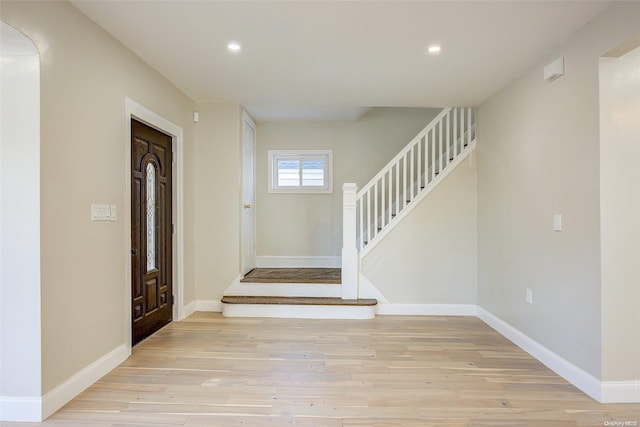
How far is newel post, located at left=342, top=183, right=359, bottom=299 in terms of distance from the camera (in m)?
4.23

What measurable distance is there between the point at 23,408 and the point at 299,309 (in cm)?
255

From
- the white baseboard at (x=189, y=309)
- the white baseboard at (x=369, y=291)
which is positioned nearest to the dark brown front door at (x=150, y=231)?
the white baseboard at (x=189, y=309)

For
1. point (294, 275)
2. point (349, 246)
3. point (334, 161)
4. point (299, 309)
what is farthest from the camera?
point (334, 161)

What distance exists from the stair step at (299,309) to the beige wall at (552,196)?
4.88 ft

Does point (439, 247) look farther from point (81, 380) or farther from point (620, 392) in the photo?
point (81, 380)

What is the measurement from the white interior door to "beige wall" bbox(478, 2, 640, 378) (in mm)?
3021

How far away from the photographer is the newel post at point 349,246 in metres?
4.23

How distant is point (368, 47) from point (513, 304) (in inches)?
109

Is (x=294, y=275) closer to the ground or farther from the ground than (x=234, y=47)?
closer to the ground

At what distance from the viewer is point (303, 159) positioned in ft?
18.2

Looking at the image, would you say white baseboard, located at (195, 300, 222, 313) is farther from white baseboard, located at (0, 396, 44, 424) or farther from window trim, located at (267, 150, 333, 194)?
white baseboard, located at (0, 396, 44, 424)

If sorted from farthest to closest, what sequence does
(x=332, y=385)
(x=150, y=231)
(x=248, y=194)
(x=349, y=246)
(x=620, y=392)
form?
(x=248, y=194) → (x=349, y=246) → (x=150, y=231) → (x=332, y=385) → (x=620, y=392)

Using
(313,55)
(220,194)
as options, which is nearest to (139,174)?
(220,194)

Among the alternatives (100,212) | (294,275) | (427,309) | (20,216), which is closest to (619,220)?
(427,309)
